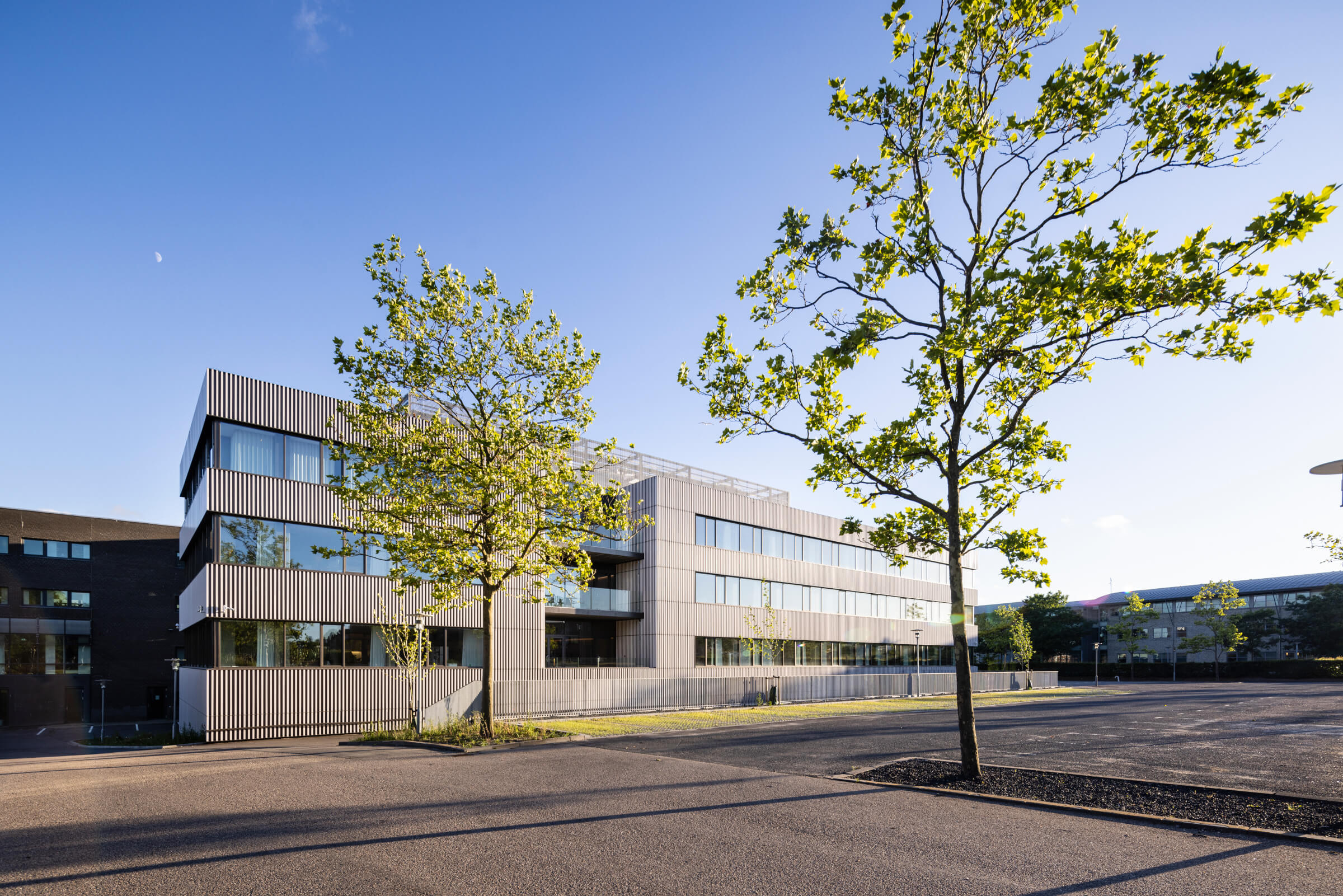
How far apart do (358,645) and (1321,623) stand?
10057 cm

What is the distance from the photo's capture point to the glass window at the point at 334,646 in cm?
2467

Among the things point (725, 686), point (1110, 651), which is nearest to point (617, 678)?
point (725, 686)

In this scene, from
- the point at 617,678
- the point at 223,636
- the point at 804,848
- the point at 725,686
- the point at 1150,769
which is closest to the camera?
the point at 804,848

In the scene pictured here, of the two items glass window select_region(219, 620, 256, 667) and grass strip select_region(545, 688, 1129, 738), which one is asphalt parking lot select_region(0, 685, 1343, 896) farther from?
grass strip select_region(545, 688, 1129, 738)

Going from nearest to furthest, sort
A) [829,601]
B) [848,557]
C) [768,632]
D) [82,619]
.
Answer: [768,632]
[82,619]
[829,601]
[848,557]

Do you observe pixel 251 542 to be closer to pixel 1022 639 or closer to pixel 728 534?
pixel 728 534

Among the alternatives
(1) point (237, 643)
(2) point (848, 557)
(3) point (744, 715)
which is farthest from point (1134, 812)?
(2) point (848, 557)

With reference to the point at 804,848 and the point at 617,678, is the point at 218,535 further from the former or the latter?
the point at 804,848

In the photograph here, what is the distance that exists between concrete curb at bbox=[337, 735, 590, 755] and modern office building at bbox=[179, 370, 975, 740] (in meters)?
2.98

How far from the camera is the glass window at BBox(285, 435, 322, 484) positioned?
24.7 meters

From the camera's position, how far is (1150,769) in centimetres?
1334

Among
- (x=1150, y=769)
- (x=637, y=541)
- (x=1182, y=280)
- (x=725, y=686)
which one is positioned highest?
(x=1182, y=280)

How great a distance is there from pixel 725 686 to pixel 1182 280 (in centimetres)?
2908

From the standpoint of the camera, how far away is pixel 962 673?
1213cm
